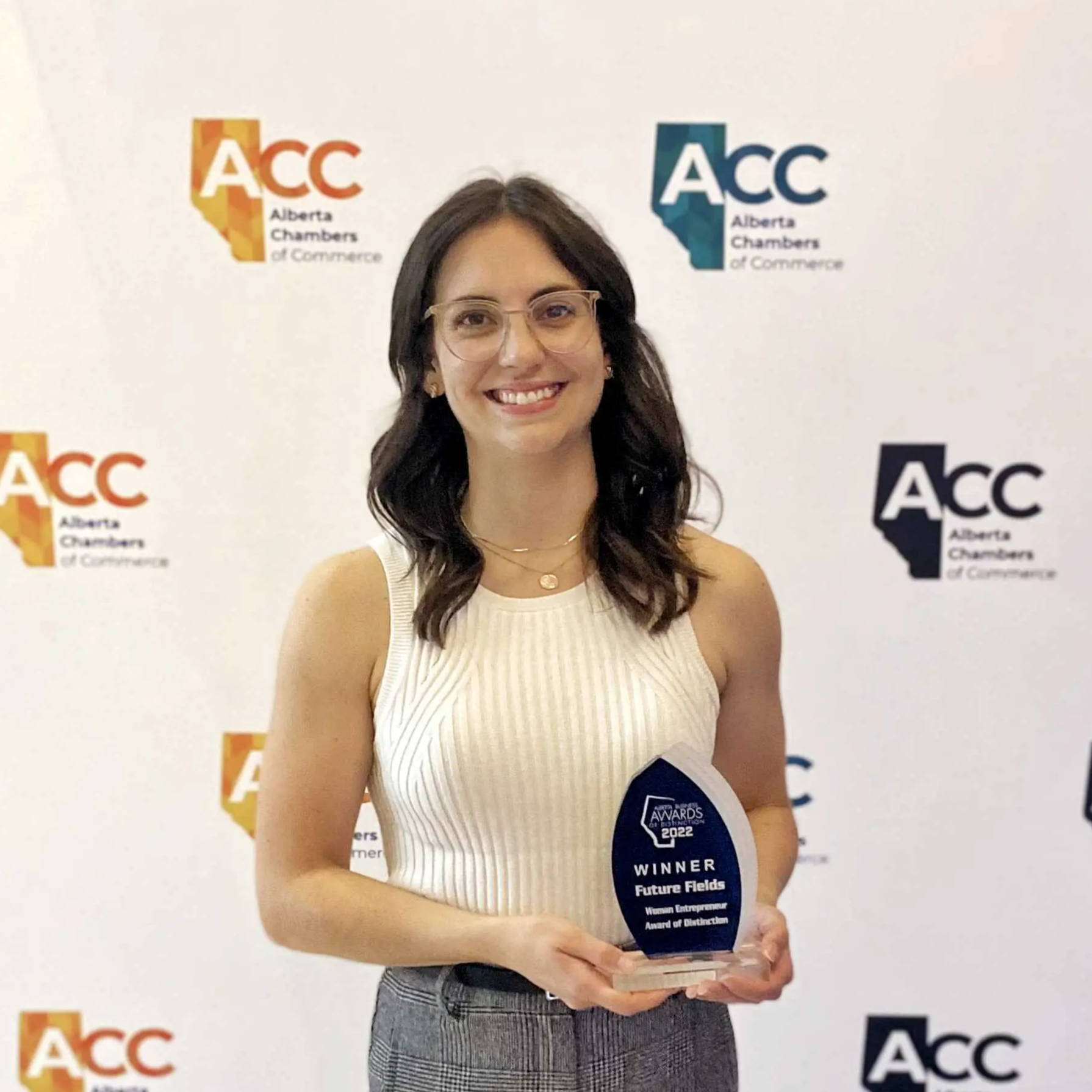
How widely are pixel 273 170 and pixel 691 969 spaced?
1.48 meters

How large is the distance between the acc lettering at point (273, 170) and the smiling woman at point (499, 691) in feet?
2.76

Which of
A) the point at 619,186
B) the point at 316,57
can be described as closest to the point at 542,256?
the point at 619,186

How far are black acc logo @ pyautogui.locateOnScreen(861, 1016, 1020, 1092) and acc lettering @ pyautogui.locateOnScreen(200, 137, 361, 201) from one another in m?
1.73

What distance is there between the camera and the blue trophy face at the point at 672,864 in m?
1.10

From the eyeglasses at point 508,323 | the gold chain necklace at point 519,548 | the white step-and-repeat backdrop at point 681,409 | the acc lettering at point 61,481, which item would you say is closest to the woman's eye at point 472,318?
the eyeglasses at point 508,323

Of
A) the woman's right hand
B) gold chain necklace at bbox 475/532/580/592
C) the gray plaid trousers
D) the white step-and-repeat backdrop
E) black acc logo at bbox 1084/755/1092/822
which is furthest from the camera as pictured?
black acc logo at bbox 1084/755/1092/822

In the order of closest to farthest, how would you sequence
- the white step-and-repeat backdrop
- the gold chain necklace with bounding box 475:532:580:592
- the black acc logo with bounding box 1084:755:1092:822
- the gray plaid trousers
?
the gray plaid trousers
the gold chain necklace with bounding box 475:532:580:592
the white step-and-repeat backdrop
the black acc logo with bounding box 1084:755:1092:822

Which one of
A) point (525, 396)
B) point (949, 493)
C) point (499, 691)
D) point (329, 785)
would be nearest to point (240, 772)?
point (329, 785)

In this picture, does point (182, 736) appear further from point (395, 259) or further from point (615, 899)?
point (615, 899)

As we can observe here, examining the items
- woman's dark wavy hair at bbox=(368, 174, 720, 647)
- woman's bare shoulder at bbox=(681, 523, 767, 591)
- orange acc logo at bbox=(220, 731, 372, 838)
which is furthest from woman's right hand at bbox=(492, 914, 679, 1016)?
orange acc logo at bbox=(220, 731, 372, 838)

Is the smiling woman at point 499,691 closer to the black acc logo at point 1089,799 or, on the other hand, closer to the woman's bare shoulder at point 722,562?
the woman's bare shoulder at point 722,562

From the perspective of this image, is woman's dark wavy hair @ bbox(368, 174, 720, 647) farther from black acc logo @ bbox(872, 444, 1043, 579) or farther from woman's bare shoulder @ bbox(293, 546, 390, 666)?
black acc logo @ bbox(872, 444, 1043, 579)

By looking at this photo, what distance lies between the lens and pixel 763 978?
1.10 meters

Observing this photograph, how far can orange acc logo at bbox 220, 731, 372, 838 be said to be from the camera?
6.92ft
